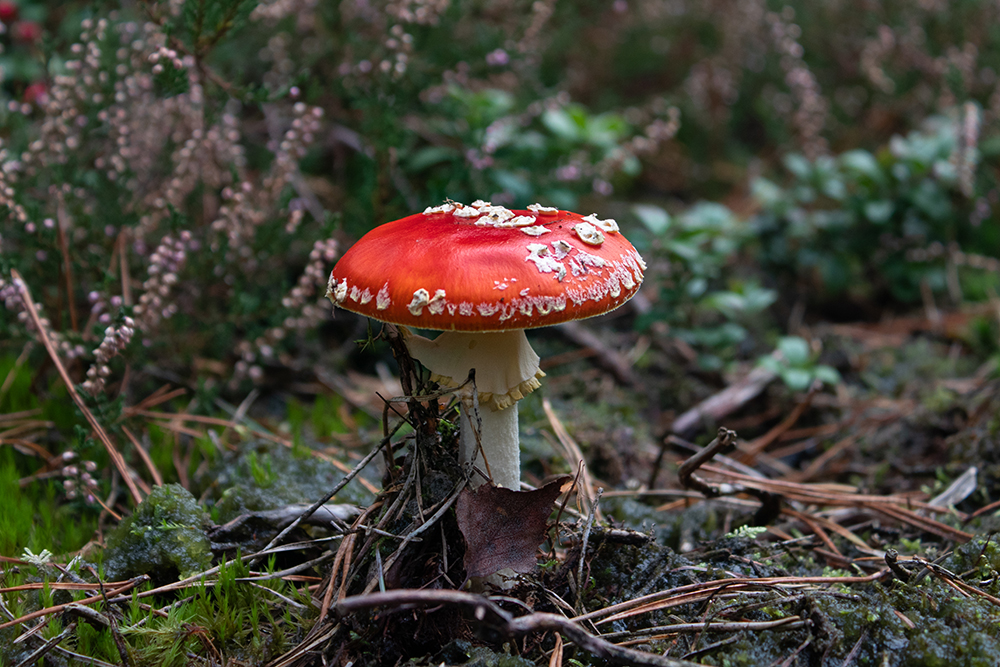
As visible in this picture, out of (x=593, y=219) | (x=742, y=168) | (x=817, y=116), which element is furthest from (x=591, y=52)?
(x=593, y=219)

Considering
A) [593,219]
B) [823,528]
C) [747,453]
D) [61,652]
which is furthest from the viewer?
[747,453]

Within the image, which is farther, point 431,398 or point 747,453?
point 747,453

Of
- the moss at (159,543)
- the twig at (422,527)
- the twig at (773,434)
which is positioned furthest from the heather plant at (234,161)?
the twig at (773,434)

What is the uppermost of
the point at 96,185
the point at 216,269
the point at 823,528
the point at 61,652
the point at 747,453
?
the point at 96,185

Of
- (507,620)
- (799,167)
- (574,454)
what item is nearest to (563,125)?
(799,167)

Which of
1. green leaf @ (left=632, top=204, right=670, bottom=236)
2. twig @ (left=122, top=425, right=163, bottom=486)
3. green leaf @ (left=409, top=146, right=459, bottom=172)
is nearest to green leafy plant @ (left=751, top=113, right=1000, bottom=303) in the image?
green leaf @ (left=632, top=204, right=670, bottom=236)

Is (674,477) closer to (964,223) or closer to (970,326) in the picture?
(970,326)
